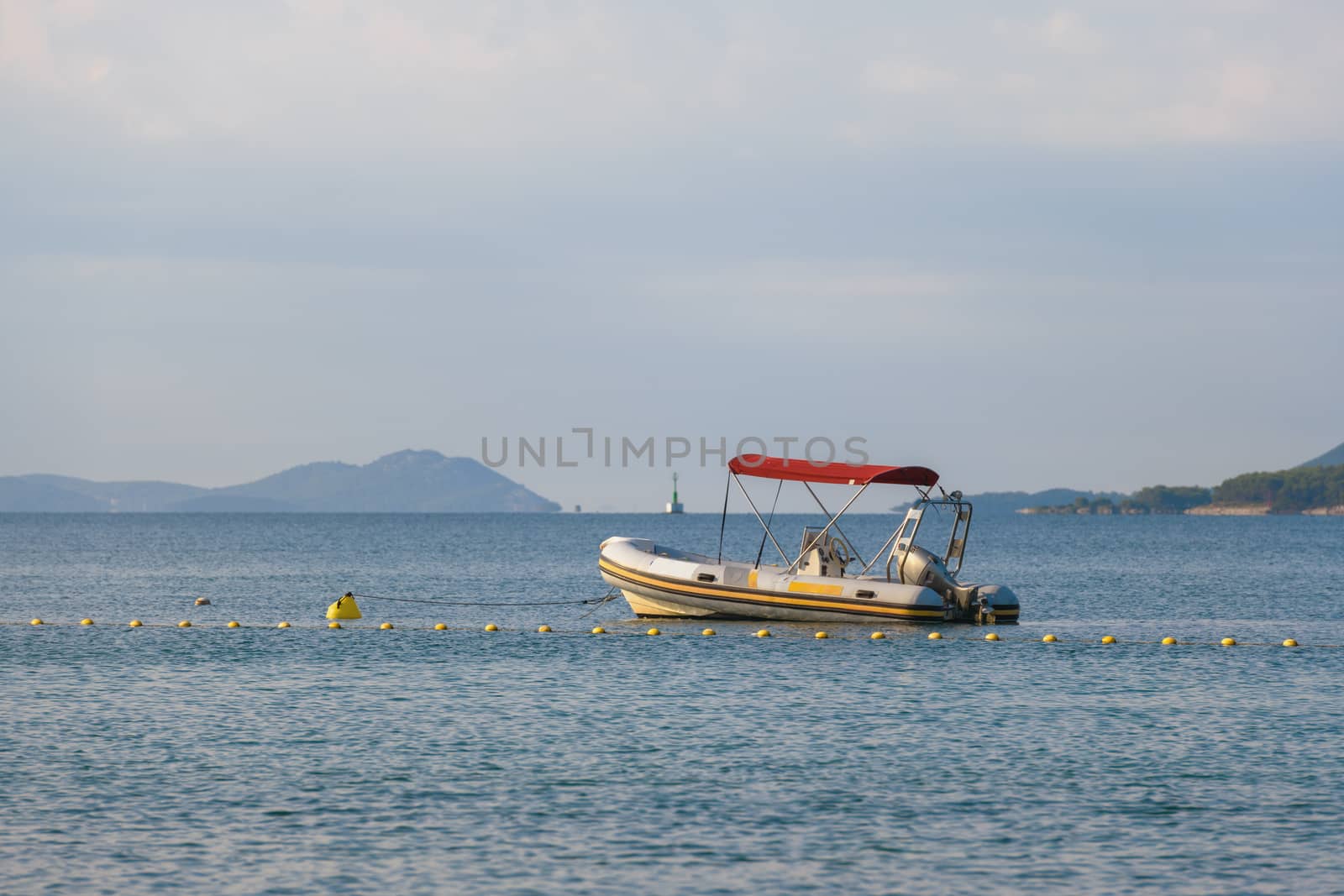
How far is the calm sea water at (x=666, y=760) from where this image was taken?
40.9ft

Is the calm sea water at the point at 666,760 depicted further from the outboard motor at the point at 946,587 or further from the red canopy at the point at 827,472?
the red canopy at the point at 827,472

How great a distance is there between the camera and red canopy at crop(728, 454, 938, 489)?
31.6 meters

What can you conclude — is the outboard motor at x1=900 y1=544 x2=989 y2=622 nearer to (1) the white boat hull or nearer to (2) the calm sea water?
(1) the white boat hull

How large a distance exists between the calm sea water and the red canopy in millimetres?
3243

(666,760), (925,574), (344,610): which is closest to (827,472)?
(925,574)

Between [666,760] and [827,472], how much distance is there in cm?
1585

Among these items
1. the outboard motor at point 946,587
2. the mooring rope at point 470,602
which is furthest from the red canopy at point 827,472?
the mooring rope at point 470,602

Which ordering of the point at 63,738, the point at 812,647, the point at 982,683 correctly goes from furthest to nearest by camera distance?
the point at 812,647, the point at 982,683, the point at 63,738

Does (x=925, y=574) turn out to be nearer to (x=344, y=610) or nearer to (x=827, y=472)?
(x=827, y=472)

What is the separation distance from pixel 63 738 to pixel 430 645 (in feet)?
39.4

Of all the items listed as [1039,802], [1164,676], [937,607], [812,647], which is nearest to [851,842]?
[1039,802]

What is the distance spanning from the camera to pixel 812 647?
28438 mm

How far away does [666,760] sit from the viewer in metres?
17.1

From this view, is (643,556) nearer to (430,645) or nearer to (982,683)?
(430,645)
